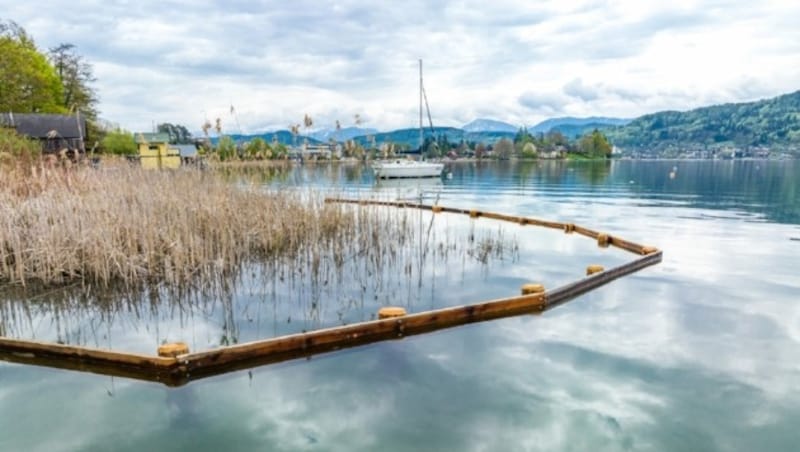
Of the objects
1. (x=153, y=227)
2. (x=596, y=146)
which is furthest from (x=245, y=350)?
(x=596, y=146)

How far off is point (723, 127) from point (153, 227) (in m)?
147

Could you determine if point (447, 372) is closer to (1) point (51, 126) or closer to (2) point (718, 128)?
(1) point (51, 126)

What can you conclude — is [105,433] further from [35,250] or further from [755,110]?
[755,110]

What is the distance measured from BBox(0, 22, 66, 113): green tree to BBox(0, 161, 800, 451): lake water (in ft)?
96.4

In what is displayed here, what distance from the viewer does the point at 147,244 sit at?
6.82 meters

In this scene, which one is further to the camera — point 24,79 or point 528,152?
point 528,152

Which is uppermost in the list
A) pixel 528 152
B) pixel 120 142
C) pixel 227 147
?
pixel 120 142

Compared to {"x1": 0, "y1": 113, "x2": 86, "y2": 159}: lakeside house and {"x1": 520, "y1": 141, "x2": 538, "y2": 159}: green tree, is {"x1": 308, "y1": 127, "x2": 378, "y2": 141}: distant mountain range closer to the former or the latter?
{"x1": 0, "y1": 113, "x2": 86, "y2": 159}: lakeside house

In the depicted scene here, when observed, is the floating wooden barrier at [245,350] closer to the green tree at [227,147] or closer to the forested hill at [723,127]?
the green tree at [227,147]

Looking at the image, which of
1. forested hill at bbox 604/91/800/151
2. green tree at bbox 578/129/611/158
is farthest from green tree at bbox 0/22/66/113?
forested hill at bbox 604/91/800/151

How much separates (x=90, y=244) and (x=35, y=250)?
65cm

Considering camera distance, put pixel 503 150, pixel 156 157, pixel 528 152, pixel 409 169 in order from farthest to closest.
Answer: pixel 503 150, pixel 528 152, pixel 409 169, pixel 156 157

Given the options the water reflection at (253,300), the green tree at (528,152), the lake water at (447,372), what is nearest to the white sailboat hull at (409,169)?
the water reflection at (253,300)

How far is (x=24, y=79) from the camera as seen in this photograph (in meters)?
29.4
